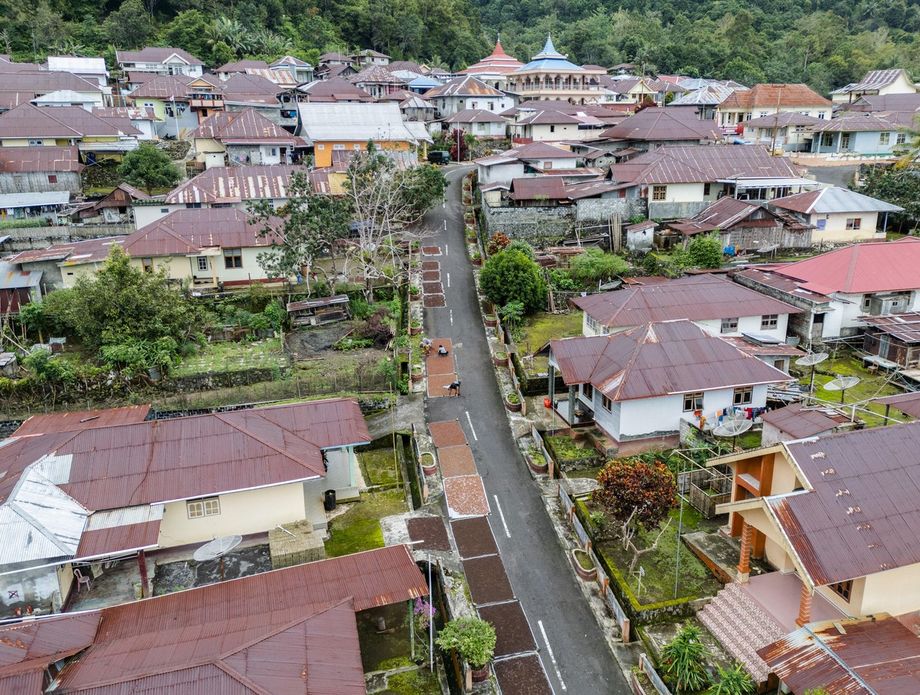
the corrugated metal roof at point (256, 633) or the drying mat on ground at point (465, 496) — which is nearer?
the corrugated metal roof at point (256, 633)

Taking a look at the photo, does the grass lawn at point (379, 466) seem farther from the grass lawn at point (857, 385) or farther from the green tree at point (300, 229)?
the grass lawn at point (857, 385)

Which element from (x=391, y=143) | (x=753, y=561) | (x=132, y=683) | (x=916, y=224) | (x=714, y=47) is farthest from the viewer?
(x=714, y=47)

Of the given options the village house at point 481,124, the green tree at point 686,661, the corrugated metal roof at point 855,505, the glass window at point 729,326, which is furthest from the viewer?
the village house at point 481,124

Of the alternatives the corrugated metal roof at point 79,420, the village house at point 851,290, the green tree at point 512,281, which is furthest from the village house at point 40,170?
the village house at point 851,290

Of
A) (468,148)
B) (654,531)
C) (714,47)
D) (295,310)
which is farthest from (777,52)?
(654,531)

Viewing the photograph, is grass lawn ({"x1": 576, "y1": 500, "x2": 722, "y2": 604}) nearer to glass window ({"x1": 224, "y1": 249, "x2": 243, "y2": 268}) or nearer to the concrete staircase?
the concrete staircase

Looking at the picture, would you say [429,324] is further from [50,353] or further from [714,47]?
[714,47]

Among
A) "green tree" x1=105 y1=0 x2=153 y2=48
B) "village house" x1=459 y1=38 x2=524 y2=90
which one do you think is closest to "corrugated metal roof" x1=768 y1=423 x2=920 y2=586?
"village house" x1=459 y1=38 x2=524 y2=90
